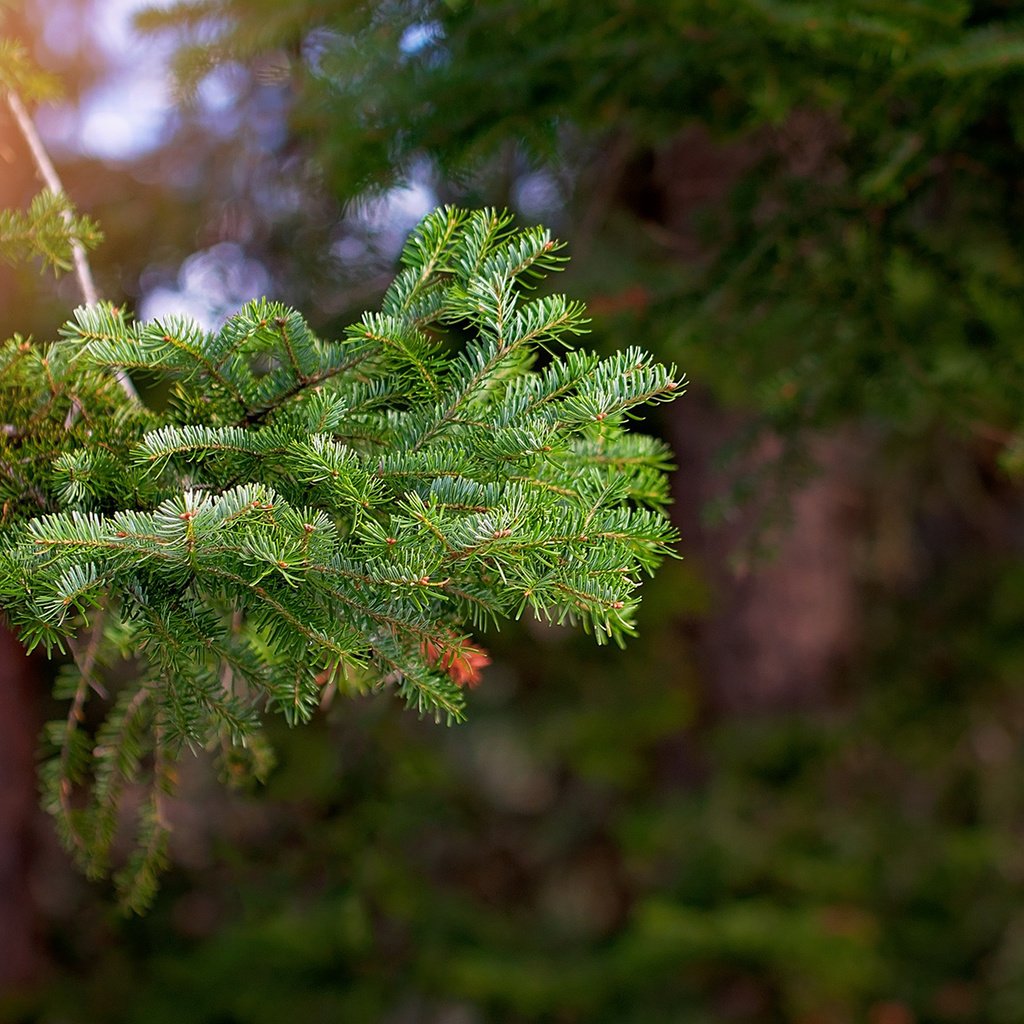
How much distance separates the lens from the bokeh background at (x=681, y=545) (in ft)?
5.77

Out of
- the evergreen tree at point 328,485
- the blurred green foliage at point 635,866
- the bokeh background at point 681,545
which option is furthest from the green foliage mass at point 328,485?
the blurred green foliage at point 635,866

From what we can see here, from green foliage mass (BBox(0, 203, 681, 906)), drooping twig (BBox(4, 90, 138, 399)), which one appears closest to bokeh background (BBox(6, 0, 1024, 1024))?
drooping twig (BBox(4, 90, 138, 399))

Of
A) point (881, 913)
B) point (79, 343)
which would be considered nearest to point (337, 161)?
Result: point (79, 343)

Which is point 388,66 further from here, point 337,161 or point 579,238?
point 579,238

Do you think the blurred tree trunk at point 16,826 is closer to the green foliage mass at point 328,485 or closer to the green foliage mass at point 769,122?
the green foliage mass at point 769,122

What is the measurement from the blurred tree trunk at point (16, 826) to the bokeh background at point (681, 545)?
0.01 metres

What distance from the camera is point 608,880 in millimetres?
4840

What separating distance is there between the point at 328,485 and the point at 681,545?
386 centimetres

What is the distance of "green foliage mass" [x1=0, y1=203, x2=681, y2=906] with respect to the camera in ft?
2.78

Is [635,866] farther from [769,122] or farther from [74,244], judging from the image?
[74,244]

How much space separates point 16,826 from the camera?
3504 millimetres

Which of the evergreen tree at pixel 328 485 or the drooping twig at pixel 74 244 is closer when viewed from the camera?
the evergreen tree at pixel 328 485

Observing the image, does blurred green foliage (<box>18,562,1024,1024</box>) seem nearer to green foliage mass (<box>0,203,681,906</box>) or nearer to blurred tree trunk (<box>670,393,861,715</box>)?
blurred tree trunk (<box>670,393,861,715</box>)

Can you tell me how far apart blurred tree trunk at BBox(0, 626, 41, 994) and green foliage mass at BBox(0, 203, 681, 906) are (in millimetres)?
2830
